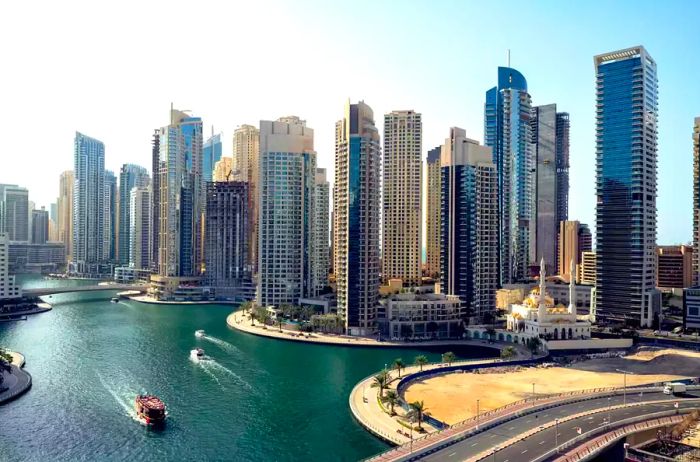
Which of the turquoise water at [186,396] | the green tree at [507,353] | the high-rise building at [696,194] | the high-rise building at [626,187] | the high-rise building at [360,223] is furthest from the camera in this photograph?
the high-rise building at [696,194]

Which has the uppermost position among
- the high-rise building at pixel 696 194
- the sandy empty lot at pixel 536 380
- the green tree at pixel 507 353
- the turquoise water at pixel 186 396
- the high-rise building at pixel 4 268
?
the high-rise building at pixel 696 194

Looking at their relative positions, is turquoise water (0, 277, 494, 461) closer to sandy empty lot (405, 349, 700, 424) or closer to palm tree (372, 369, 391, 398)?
palm tree (372, 369, 391, 398)

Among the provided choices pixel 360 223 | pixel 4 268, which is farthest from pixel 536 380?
pixel 4 268

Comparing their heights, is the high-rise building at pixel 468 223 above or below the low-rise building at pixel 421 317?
above

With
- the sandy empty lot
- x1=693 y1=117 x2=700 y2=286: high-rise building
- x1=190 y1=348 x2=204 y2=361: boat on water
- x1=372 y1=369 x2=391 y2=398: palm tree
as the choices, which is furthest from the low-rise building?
x1=693 y1=117 x2=700 y2=286: high-rise building

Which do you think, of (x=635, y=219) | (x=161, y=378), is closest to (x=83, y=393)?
(x=161, y=378)

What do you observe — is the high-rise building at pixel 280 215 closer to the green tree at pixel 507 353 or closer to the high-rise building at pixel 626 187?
the green tree at pixel 507 353

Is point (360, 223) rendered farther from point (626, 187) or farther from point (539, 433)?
point (539, 433)

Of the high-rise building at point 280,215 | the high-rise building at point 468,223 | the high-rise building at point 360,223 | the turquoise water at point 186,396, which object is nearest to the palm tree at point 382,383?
the turquoise water at point 186,396
